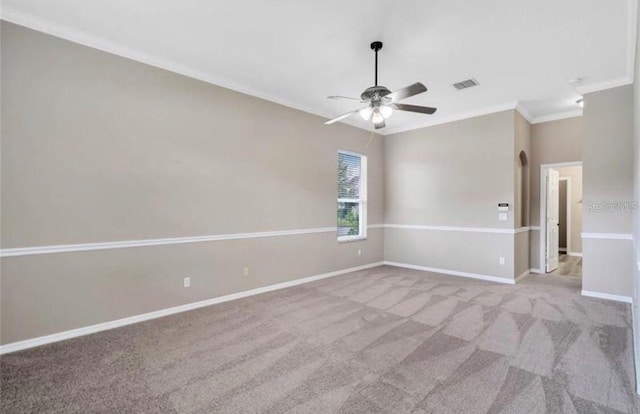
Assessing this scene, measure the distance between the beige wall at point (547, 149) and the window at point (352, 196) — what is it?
3277mm

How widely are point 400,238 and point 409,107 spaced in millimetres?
3854

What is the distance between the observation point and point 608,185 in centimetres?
418

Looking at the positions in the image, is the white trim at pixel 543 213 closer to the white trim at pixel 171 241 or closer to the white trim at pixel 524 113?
the white trim at pixel 171 241

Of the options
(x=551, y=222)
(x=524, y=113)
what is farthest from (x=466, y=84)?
(x=551, y=222)

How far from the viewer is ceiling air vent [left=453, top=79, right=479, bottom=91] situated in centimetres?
411

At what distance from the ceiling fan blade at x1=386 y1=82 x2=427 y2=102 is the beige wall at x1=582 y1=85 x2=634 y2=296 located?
3256 mm

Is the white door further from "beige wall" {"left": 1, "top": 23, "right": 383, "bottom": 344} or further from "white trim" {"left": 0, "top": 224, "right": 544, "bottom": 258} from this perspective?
"beige wall" {"left": 1, "top": 23, "right": 383, "bottom": 344}

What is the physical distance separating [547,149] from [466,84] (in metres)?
2.80

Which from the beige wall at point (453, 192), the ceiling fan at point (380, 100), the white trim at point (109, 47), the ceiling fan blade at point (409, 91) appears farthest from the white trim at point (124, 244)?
the beige wall at point (453, 192)

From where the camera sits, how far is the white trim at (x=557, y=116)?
5340 millimetres

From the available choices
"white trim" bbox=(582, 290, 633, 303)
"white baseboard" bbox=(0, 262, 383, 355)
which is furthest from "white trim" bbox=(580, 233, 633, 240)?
"white baseboard" bbox=(0, 262, 383, 355)

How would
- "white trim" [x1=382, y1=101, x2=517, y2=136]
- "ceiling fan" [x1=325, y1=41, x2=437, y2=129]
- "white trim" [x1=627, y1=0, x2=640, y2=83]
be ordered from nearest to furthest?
"white trim" [x1=627, y1=0, x2=640, y2=83] → "ceiling fan" [x1=325, y1=41, x2=437, y2=129] → "white trim" [x1=382, y1=101, x2=517, y2=136]

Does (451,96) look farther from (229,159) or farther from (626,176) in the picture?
(229,159)

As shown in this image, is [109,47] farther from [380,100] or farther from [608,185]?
[608,185]
